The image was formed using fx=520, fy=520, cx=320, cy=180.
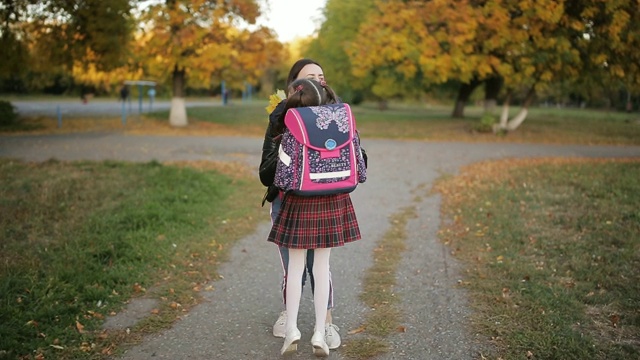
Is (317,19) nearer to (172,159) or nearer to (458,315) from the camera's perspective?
(172,159)

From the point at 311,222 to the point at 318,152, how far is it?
500mm

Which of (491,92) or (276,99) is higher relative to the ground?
(491,92)

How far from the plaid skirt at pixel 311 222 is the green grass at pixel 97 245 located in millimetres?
1387

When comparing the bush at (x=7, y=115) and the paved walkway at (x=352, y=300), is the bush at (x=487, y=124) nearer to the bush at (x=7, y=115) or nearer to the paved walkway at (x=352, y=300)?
the paved walkway at (x=352, y=300)

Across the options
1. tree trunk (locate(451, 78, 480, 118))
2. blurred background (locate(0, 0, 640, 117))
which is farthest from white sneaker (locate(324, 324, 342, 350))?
tree trunk (locate(451, 78, 480, 118))

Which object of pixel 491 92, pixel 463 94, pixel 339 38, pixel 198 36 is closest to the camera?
pixel 198 36

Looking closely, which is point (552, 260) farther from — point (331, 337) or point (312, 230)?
point (312, 230)

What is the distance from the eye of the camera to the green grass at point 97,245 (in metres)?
3.78

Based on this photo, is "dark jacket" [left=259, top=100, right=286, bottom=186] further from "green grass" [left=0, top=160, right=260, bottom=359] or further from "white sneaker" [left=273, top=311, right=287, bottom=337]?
"green grass" [left=0, top=160, right=260, bottom=359]

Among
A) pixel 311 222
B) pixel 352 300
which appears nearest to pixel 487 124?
pixel 352 300

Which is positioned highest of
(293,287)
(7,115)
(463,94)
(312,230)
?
(463,94)

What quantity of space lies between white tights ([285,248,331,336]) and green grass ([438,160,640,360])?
1223 millimetres

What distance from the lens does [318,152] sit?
299 cm

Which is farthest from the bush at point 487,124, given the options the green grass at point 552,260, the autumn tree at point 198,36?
the green grass at point 552,260
